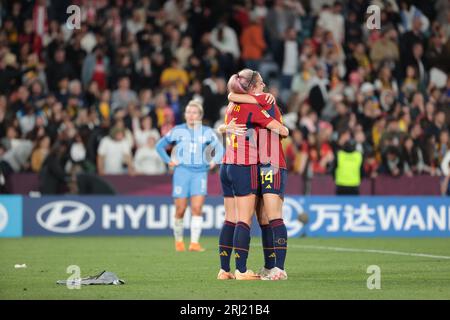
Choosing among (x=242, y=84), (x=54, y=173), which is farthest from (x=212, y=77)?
(x=242, y=84)

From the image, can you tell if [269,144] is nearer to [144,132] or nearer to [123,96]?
[144,132]

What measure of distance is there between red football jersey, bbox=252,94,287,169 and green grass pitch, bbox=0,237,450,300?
1.35m

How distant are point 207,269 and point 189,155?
175 inches

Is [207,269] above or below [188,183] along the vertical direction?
below

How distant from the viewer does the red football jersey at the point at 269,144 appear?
12.6m

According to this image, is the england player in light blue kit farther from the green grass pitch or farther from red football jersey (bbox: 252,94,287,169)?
red football jersey (bbox: 252,94,287,169)

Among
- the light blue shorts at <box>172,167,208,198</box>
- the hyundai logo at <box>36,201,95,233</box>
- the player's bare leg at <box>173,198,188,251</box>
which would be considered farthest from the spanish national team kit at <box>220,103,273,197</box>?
the hyundai logo at <box>36,201,95,233</box>

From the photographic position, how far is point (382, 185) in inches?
981

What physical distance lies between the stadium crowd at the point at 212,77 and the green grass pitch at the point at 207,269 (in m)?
2.99

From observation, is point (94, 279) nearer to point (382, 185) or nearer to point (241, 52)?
point (382, 185)

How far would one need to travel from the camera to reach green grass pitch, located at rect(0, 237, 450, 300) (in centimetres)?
1119

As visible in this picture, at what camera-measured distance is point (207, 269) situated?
1442cm

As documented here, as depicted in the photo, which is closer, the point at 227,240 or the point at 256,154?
the point at 256,154

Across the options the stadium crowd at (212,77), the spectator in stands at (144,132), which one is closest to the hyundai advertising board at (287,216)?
the stadium crowd at (212,77)
